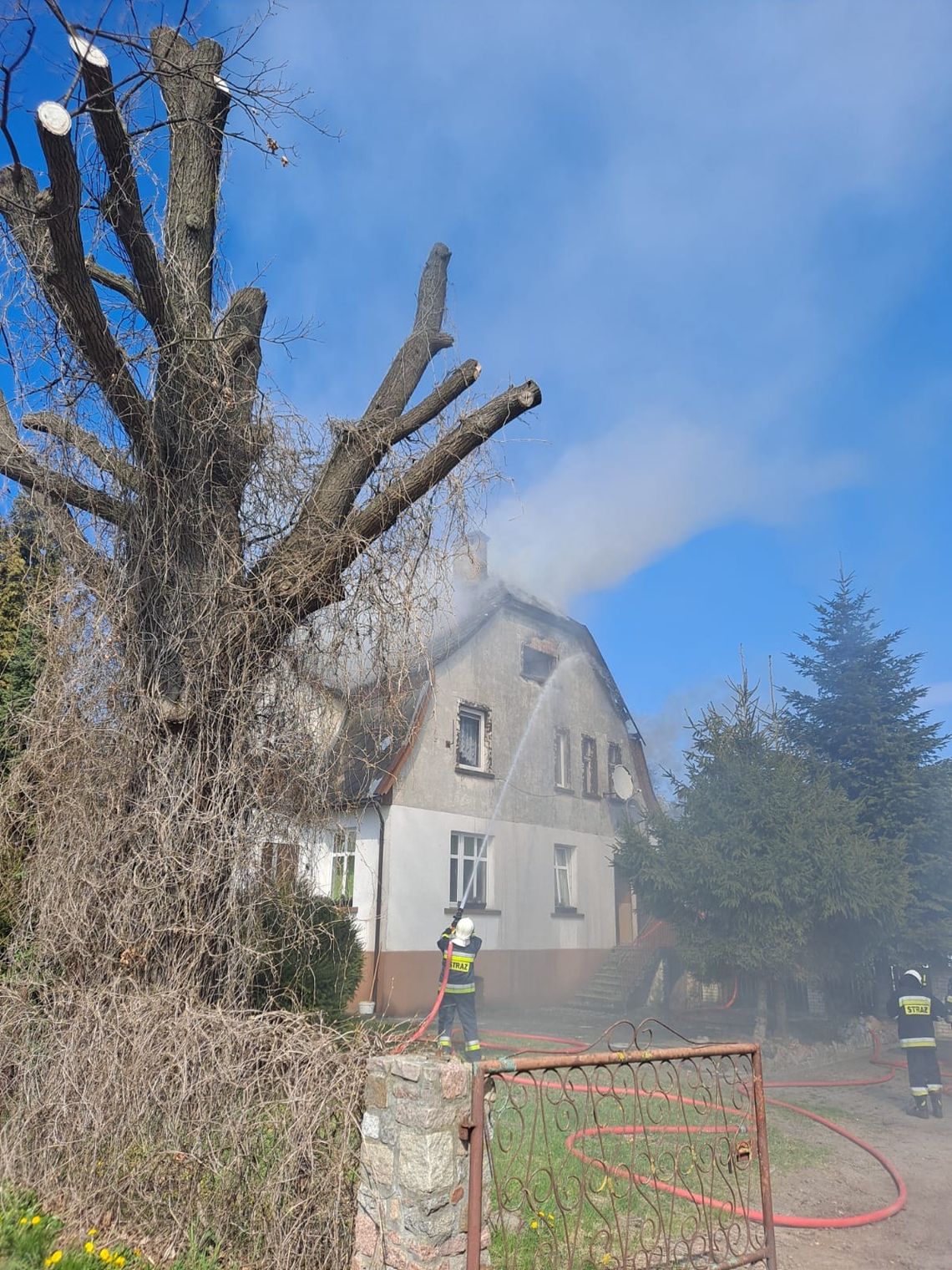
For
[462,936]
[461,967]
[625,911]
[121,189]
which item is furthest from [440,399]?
[625,911]

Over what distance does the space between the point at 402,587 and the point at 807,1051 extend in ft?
38.4

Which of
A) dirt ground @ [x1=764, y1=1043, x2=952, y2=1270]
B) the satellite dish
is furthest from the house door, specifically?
dirt ground @ [x1=764, y1=1043, x2=952, y2=1270]

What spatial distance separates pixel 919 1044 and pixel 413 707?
8416 millimetres

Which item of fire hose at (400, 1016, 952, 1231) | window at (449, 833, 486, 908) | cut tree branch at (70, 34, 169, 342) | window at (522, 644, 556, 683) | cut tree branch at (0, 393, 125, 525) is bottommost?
fire hose at (400, 1016, 952, 1231)

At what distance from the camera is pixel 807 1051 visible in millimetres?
13734

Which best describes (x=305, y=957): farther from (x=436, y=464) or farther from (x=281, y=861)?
(x=436, y=464)

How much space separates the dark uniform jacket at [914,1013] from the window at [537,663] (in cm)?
1184

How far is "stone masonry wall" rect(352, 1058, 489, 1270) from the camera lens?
149 inches

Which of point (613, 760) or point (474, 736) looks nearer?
point (474, 736)

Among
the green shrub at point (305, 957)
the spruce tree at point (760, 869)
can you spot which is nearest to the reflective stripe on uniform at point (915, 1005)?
the spruce tree at point (760, 869)

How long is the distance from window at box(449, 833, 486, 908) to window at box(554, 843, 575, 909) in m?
2.92

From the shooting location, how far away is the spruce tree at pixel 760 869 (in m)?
13.9

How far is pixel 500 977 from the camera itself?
17875 mm

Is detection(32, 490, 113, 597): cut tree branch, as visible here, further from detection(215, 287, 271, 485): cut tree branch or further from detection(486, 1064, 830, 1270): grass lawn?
detection(486, 1064, 830, 1270): grass lawn
